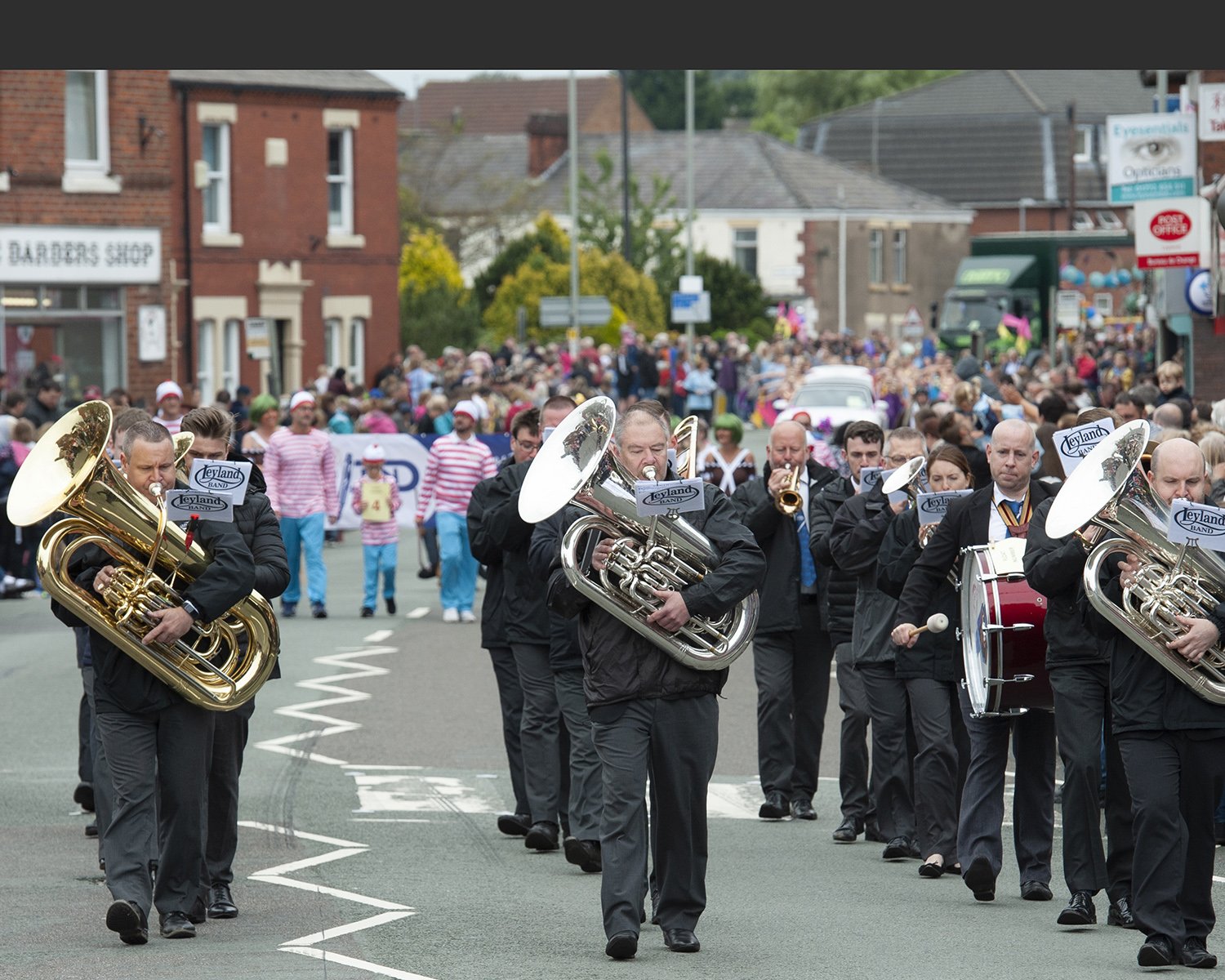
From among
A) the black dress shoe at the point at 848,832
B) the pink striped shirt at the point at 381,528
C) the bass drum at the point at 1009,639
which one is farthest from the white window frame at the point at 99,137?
the bass drum at the point at 1009,639

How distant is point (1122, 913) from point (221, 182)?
107 ft

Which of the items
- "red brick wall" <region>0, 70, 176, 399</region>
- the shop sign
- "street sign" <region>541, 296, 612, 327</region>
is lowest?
"street sign" <region>541, 296, 612, 327</region>

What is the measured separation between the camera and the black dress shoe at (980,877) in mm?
8383

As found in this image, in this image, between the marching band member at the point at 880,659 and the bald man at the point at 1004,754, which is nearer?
the bald man at the point at 1004,754

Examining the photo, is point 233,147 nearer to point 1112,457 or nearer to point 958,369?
point 958,369

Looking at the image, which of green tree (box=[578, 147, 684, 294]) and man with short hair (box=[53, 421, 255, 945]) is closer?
man with short hair (box=[53, 421, 255, 945])

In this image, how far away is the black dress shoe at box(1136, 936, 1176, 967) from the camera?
7.13 meters

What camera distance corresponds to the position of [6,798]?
10969 millimetres

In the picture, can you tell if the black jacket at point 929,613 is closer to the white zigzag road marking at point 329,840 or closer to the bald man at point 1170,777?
the bald man at point 1170,777

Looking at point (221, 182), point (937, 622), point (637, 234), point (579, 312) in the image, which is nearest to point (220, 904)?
point (937, 622)

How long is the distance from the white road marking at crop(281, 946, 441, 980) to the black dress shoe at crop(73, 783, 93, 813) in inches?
127

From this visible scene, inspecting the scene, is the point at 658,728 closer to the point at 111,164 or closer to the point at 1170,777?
the point at 1170,777

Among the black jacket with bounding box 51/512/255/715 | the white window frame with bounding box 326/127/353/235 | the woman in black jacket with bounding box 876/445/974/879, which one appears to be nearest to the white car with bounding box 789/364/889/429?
the white window frame with bounding box 326/127/353/235

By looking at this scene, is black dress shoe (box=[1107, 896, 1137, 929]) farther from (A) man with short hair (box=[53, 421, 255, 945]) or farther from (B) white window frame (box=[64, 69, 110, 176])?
(B) white window frame (box=[64, 69, 110, 176])
